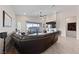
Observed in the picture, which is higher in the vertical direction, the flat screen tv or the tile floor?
the flat screen tv

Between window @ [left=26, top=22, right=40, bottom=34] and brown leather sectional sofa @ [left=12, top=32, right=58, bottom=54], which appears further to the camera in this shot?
window @ [left=26, top=22, right=40, bottom=34]

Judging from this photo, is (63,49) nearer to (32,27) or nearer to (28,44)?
(32,27)

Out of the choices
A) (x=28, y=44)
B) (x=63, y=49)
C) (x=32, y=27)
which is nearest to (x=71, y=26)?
(x=63, y=49)

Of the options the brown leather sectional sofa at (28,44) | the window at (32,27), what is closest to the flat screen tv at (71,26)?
the window at (32,27)

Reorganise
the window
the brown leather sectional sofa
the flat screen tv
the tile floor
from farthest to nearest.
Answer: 1. the flat screen tv
2. the window
3. the tile floor
4. the brown leather sectional sofa

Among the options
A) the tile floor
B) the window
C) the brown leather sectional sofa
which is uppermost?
the window

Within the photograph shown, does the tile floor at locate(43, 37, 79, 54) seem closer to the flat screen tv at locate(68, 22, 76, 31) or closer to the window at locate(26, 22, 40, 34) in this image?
the window at locate(26, 22, 40, 34)

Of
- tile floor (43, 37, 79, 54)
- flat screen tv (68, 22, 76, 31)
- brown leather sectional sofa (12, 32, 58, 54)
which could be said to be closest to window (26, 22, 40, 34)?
tile floor (43, 37, 79, 54)

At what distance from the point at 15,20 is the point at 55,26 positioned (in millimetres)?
2974

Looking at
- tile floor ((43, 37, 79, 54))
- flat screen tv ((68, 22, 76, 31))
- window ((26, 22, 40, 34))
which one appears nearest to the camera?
tile floor ((43, 37, 79, 54))

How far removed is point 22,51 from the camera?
10.1 ft

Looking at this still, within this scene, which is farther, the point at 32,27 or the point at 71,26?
the point at 71,26
